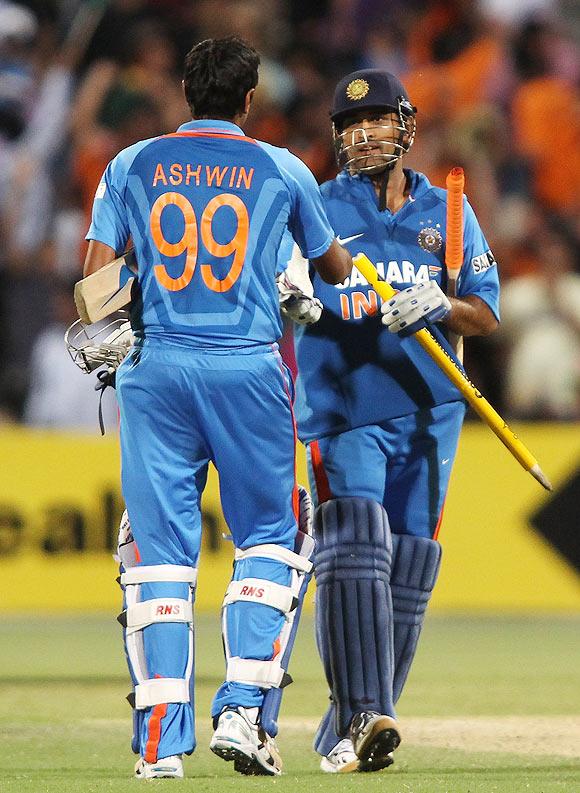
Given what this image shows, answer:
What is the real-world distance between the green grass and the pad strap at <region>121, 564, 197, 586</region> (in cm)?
54

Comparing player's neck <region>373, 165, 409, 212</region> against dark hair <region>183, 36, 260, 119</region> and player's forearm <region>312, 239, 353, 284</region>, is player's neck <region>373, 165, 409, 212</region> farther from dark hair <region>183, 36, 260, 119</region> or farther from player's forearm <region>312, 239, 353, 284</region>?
dark hair <region>183, 36, 260, 119</region>

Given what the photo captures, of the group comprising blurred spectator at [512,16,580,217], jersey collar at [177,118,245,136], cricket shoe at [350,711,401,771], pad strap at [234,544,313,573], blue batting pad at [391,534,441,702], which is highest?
blurred spectator at [512,16,580,217]

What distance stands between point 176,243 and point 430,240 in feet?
3.74

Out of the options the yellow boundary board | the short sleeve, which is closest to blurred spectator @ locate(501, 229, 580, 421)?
the yellow boundary board

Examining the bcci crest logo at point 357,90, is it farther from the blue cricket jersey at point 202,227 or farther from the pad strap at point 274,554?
the pad strap at point 274,554

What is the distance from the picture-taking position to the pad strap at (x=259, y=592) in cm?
439

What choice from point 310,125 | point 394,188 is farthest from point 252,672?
point 310,125

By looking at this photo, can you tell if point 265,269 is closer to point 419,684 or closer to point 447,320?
point 447,320

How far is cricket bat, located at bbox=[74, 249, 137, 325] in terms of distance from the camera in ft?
14.2

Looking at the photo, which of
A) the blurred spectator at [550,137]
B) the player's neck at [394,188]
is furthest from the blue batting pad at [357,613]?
the blurred spectator at [550,137]

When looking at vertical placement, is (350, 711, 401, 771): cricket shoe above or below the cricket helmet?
below

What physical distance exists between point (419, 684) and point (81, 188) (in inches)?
238

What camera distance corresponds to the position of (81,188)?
1230cm

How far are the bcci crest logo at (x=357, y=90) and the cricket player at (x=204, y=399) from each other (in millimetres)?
688
